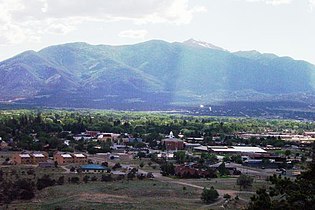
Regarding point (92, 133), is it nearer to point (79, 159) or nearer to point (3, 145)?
point (3, 145)

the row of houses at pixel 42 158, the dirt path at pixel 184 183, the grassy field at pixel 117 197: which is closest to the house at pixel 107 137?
the row of houses at pixel 42 158

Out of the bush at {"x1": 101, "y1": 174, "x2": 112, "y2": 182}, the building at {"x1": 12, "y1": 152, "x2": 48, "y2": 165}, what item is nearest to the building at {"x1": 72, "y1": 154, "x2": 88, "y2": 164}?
the building at {"x1": 12, "y1": 152, "x2": 48, "y2": 165}

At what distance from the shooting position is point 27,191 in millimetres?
40750

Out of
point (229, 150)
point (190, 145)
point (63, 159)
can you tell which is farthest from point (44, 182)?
point (190, 145)

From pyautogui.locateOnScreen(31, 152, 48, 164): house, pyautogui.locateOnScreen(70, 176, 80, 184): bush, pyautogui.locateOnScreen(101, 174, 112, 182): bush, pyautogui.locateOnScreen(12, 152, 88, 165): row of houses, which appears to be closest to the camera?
pyautogui.locateOnScreen(70, 176, 80, 184): bush

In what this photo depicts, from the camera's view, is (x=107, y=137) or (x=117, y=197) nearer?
(x=117, y=197)

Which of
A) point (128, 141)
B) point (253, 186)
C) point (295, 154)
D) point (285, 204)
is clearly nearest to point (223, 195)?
point (253, 186)

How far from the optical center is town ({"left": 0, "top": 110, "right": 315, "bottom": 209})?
41.0 meters

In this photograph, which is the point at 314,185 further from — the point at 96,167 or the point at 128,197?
the point at 96,167

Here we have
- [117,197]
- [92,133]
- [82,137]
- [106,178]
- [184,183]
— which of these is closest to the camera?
[117,197]

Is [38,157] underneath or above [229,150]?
above

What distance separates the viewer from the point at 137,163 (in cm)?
6109

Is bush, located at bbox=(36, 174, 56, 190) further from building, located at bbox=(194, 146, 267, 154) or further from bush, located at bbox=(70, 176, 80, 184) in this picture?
building, located at bbox=(194, 146, 267, 154)

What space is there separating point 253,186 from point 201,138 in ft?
154
